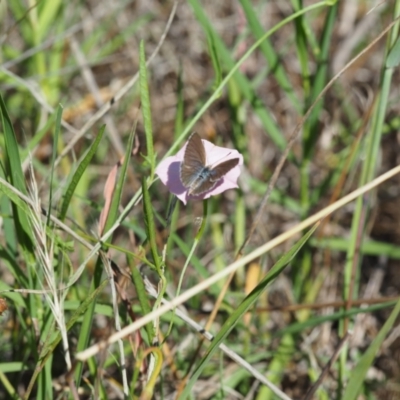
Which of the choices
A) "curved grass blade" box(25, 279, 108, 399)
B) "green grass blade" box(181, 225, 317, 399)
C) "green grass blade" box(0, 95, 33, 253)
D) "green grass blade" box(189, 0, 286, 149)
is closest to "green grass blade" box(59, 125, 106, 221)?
"green grass blade" box(0, 95, 33, 253)

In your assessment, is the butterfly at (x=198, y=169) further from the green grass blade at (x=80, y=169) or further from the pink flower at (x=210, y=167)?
the green grass blade at (x=80, y=169)

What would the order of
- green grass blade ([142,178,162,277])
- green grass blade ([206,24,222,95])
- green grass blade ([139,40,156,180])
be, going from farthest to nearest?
green grass blade ([206,24,222,95]), green grass blade ([139,40,156,180]), green grass blade ([142,178,162,277])

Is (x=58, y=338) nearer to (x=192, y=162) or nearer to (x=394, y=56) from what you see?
(x=192, y=162)

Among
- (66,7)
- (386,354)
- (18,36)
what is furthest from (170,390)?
A: (18,36)

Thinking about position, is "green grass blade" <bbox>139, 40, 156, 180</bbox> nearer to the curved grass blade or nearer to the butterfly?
the butterfly

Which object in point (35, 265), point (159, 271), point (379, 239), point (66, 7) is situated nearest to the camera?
point (159, 271)

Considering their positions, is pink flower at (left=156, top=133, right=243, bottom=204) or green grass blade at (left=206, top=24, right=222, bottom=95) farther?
green grass blade at (left=206, top=24, right=222, bottom=95)

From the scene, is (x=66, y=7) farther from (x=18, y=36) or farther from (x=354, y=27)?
(x=354, y=27)
